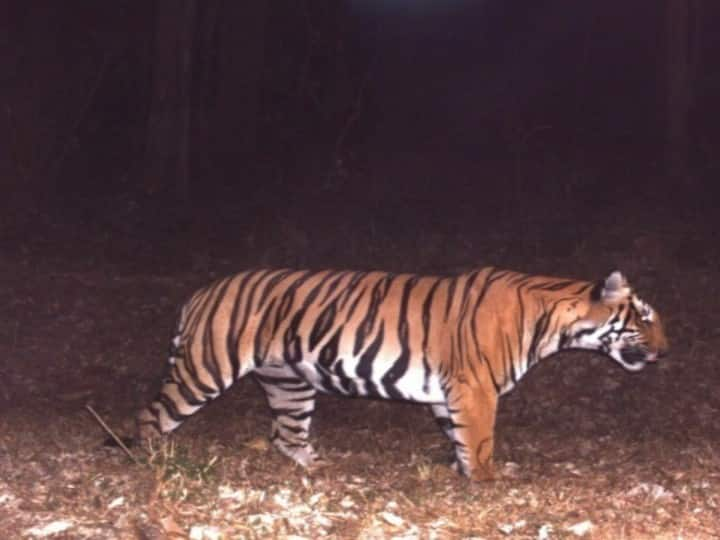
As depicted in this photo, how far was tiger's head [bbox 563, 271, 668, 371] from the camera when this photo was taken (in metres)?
6.36

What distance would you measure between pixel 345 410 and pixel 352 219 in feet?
13.0

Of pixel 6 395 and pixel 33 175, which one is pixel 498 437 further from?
pixel 33 175

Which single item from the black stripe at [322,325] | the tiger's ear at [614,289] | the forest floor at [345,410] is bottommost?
the forest floor at [345,410]

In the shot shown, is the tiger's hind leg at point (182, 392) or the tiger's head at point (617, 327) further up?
the tiger's head at point (617, 327)

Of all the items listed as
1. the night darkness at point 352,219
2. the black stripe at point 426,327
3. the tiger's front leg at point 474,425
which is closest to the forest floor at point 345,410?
the night darkness at point 352,219

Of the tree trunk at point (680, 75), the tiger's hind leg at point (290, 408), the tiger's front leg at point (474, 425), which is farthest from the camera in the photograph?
the tree trunk at point (680, 75)

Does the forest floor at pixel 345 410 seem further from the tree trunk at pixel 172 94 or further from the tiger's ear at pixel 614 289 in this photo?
the tiger's ear at pixel 614 289

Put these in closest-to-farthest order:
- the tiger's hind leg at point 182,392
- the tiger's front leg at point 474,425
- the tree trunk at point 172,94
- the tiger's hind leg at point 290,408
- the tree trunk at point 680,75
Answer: the tiger's front leg at point 474,425, the tiger's hind leg at point 182,392, the tiger's hind leg at point 290,408, the tree trunk at point 680,75, the tree trunk at point 172,94

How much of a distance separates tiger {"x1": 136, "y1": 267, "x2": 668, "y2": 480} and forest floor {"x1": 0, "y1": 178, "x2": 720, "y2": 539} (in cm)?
33

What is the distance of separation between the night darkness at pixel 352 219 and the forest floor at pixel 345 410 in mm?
24

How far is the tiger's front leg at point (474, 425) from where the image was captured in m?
6.20

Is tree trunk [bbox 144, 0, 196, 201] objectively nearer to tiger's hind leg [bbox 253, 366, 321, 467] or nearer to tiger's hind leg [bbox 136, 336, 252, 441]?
tiger's hind leg [bbox 253, 366, 321, 467]

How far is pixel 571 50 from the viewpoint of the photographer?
15.9 meters

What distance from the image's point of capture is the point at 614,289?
632 centimetres
